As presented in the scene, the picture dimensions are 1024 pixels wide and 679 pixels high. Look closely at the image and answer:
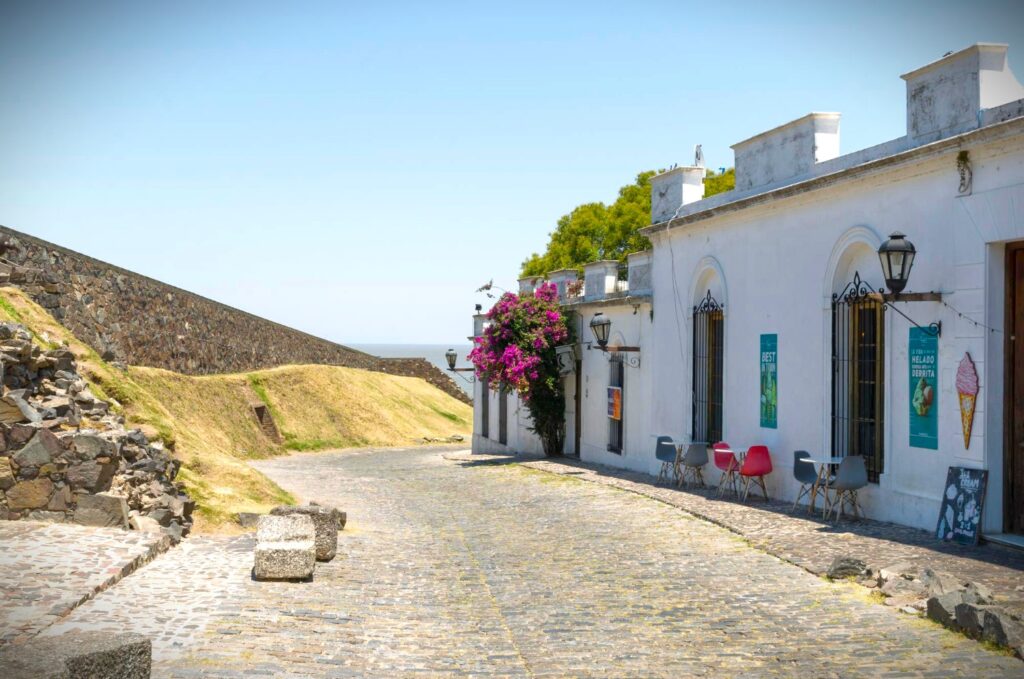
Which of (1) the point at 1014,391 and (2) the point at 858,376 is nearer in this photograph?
(1) the point at 1014,391

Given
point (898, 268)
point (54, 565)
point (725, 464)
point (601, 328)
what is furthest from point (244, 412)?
point (898, 268)

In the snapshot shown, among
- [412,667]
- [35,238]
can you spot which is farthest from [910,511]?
[35,238]

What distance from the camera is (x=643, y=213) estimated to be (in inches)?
1449

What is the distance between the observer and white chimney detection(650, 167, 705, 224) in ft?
56.2

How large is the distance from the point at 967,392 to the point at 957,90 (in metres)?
3.17

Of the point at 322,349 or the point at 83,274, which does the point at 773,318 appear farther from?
the point at 322,349

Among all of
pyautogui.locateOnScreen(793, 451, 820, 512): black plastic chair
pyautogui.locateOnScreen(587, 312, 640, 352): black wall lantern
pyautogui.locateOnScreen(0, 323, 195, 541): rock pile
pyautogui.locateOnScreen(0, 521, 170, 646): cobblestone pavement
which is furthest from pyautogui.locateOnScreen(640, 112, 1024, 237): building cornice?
pyautogui.locateOnScreen(0, 521, 170, 646): cobblestone pavement

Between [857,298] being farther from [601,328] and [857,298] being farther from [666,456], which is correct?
[601,328]

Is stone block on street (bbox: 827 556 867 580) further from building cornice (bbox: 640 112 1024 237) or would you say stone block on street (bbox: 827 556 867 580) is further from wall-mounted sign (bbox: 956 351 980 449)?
building cornice (bbox: 640 112 1024 237)

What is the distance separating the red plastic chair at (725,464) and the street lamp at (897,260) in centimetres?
436

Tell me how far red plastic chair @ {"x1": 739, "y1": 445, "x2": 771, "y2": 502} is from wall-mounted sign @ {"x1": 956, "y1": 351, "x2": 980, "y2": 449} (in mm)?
3679

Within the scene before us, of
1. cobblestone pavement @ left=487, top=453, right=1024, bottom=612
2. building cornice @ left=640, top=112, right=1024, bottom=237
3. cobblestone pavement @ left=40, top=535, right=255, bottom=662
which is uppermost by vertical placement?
building cornice @ left=640, top=112, right=1024, bottom=237

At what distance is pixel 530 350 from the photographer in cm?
2195

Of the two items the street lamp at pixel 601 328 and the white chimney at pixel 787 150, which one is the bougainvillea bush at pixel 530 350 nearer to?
the street lamp at pixel 601 328
